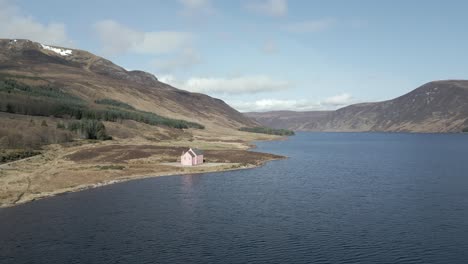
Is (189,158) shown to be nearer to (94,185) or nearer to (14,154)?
(94,185)

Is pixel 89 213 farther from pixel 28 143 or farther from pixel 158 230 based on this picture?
pixel 28 143

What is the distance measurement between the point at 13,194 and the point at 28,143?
68.9 metres

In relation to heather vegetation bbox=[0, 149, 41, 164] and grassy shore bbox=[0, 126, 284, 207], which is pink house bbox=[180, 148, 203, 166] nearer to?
grassy shore bbox=[0, 126, 284, 207]

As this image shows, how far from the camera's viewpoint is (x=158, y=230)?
165 ft

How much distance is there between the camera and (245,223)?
5334cm

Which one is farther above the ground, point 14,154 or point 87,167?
point 14,154

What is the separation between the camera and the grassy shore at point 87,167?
76062 mm

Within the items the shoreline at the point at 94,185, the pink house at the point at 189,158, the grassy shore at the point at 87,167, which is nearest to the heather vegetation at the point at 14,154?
the grassy shore at the point at 87,167

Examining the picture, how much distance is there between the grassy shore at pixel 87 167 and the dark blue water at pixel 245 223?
20.7 feet

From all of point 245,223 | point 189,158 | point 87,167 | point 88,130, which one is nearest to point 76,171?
point 87,167

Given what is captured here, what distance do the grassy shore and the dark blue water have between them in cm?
632

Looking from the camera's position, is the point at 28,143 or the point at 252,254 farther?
the point at 28,143

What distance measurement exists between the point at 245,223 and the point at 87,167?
197 feet

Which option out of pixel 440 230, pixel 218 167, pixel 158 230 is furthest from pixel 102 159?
pixel 440 230
